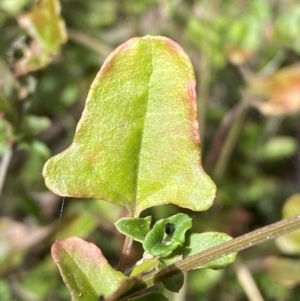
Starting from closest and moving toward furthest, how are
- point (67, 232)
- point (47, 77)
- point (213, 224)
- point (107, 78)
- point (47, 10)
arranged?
point (107, 78) < point (47, 10) < point (67, 232) < point (213, 224) < point (47, 77)

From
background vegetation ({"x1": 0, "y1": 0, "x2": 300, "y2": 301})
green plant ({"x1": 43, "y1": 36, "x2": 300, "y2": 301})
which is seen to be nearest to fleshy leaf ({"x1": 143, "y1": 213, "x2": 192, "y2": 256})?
green plant ({"x1": 43, "y1": 36, "x2": 300, "y2": 301})

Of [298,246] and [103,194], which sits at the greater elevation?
[103,194]

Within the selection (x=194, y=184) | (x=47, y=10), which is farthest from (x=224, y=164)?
(x=194, y=184)

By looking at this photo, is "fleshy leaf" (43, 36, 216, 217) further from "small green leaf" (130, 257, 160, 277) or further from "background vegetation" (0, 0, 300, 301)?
"background vegetation" (0, 0, 300, 301)

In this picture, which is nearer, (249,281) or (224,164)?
(249,281)

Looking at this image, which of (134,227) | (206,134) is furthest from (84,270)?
(206,134)

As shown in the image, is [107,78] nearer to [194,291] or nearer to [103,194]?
[103,194]

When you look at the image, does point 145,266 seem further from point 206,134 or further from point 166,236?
point 206,134
